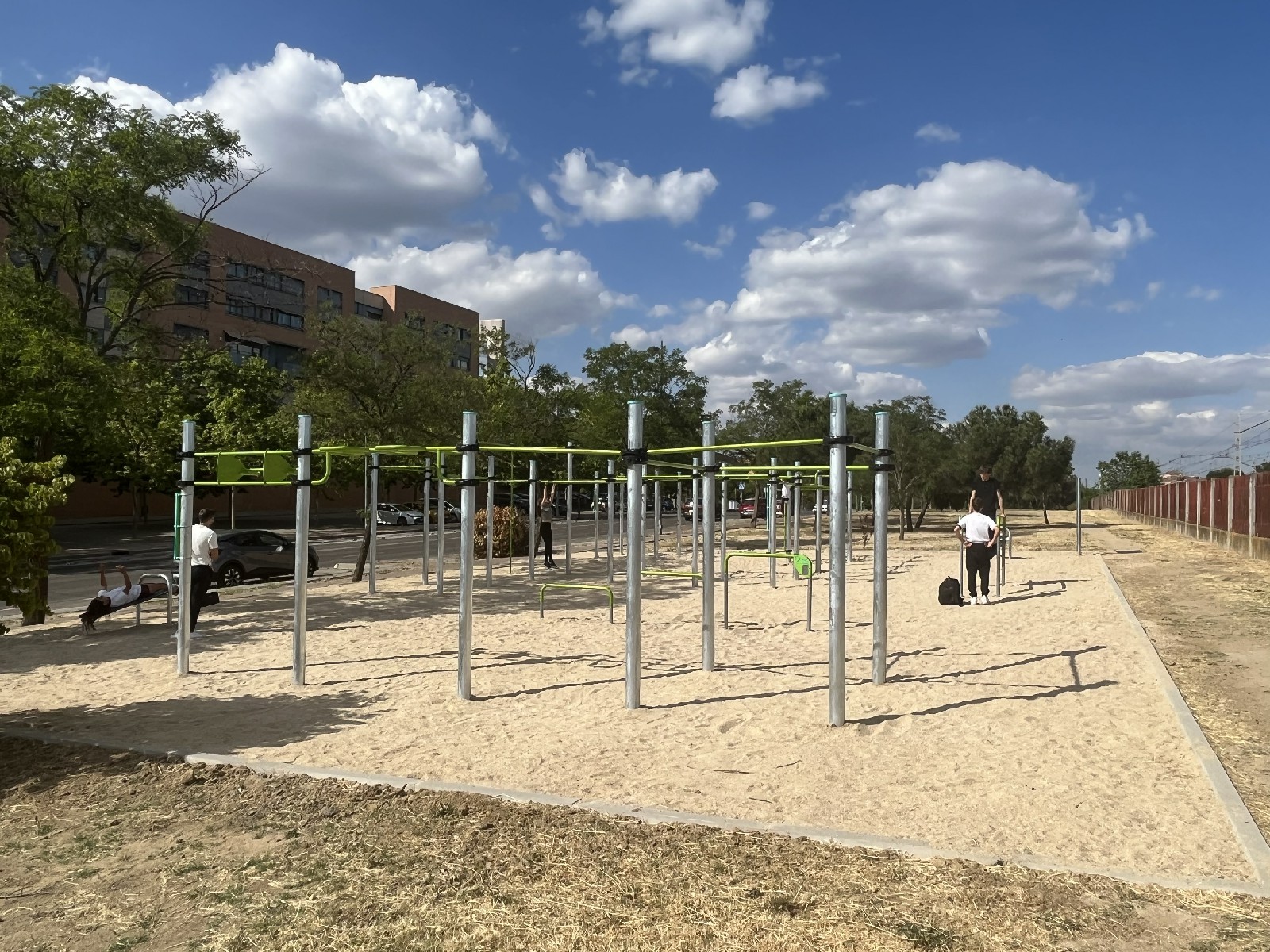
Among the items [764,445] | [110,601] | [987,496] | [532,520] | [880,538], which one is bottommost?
[110,601]

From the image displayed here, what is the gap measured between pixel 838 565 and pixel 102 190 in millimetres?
10052

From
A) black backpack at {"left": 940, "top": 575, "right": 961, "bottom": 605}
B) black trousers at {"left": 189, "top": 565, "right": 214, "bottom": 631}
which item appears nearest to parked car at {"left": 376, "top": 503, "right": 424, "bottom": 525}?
black backpack at {"left": 940, "top": 575, "right": 961, "bottom": 605}

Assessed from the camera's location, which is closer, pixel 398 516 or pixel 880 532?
pixel 880 532

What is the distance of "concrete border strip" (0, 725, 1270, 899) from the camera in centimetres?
375

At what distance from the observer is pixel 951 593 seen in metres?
13.0

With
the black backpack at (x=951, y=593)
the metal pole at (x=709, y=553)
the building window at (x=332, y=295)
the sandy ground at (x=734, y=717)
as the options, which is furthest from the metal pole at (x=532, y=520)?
the building window at (x=332, y=295)

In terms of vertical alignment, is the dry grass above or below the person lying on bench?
below

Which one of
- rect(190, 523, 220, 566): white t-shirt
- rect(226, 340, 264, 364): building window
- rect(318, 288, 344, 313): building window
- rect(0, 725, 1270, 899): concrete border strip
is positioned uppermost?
rect(318, 288, 344, 313): building window

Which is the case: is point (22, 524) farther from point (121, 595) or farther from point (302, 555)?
point (121, 595)

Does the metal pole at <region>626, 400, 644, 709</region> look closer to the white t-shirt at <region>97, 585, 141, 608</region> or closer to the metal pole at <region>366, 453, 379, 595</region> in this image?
the white t-shirt at <region>97, 585, 141, 608</region>

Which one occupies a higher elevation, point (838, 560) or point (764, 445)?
point (764, 445)

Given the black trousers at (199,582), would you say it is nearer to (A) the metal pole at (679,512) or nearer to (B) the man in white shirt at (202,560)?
(B) the man in white shirt at (202,560)

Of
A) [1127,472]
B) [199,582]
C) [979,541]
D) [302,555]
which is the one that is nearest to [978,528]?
[979,541]

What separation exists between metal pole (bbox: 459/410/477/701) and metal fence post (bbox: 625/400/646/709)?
1255 mm
